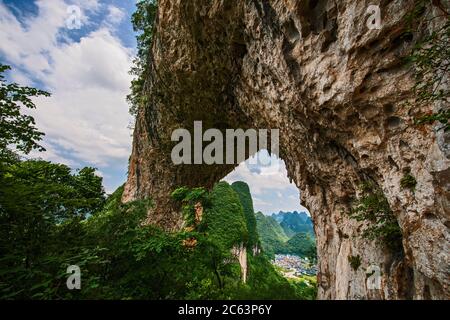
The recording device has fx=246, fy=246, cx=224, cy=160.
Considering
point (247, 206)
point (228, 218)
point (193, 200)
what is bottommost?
point (228, 218)

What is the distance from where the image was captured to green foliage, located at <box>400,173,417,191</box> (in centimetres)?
443

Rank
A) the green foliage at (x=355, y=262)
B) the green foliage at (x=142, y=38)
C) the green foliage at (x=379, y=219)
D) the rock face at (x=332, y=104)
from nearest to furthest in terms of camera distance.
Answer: the rock face at (x=332, y=104) < the green foliage at (x=379, y=219) < the green foliage at (x=355, y=262) < the green foliage at (x=142, y=38)

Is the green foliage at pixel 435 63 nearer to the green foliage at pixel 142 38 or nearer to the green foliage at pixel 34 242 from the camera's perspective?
the green foliage at pixel 34 242

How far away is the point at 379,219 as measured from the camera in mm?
5727

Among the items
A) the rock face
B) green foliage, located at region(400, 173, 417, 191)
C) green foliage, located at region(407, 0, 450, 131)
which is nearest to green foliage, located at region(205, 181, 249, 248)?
the rock face

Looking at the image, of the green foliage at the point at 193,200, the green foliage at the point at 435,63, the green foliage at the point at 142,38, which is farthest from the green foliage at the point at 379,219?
the green foliage at the point at 142,38

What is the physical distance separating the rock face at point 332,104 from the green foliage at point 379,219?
0.25 metres

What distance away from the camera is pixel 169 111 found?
13641 millimetres

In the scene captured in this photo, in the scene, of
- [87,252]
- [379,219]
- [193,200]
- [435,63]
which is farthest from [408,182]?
[87,252]

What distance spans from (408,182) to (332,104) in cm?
234

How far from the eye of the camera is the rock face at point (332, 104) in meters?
4.27

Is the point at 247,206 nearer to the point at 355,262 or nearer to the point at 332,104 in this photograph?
the point at 355,262

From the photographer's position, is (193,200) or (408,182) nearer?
(408,182)
